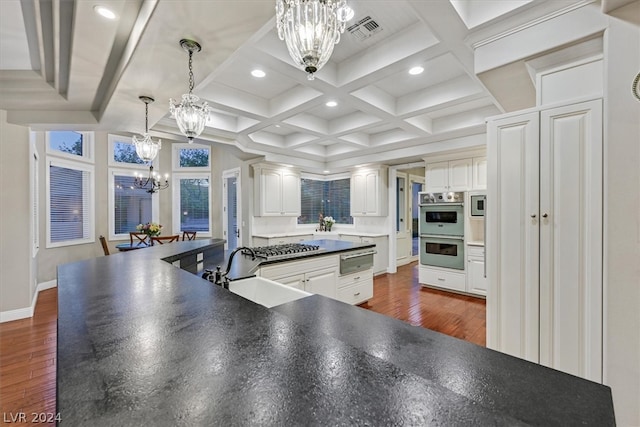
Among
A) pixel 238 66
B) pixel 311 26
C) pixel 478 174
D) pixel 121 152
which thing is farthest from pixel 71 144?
pixel 478 174

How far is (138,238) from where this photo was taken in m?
5.79

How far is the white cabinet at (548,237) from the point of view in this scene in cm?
151

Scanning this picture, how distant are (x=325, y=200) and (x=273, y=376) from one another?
693 cm

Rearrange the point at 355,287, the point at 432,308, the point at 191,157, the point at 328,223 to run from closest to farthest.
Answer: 1. the point at 355,287
2. the point at 432,308
3. the point at 328,223
4. the point at 191,157

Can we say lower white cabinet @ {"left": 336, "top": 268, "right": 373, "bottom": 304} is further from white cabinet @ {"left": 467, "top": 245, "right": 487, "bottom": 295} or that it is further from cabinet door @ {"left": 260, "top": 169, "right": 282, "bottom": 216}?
cabinet door @ {"left": 260, "top": 169, "right": 282, "bottom": 216}

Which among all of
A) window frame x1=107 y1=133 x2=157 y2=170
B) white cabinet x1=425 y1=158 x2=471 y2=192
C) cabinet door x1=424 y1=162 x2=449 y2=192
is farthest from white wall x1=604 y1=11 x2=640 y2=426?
window frame x1=107 y1=133 x2=157 y2=170

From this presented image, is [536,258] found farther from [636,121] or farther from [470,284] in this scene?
[470,284]

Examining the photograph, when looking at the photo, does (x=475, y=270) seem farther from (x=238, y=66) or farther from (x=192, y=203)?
(x=192, y=203)

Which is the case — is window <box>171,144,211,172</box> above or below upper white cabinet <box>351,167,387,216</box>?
above

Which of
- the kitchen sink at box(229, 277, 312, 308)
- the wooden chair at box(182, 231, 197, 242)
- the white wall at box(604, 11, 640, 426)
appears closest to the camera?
the white wall at box(604, 11, 640, 426)

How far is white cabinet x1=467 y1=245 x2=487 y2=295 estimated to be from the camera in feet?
14.2

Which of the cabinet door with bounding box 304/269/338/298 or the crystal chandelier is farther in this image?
the cabinet door with bounding box 304/269/338/298

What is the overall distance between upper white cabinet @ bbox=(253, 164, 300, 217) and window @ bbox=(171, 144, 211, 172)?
2165 mm

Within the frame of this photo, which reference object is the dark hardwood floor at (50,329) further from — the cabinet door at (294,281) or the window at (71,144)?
the window at (71,144)
